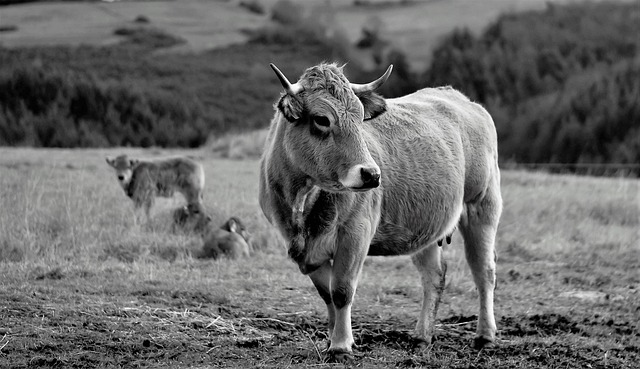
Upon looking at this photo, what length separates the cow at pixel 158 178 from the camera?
47.3 feet

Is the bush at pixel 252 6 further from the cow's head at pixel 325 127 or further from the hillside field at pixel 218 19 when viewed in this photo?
the cow's head at pixel 325 127

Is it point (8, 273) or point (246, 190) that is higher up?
point (8, 273)

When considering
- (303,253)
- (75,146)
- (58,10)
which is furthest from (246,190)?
(58,10)

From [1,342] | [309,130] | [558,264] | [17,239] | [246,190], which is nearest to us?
[309,130]

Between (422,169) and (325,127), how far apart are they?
1331 mm

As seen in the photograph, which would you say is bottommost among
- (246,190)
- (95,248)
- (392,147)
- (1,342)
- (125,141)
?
(125,141)

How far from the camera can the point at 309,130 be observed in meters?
5.84

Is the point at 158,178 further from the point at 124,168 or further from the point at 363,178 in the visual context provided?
the point at 363,178

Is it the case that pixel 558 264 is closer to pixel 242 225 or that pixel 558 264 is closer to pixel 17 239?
pixel 242 225

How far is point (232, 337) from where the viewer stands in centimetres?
706

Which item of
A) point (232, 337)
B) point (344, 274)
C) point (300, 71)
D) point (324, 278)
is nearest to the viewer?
point (344, 274)

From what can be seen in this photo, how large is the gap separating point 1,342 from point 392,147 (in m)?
3.43

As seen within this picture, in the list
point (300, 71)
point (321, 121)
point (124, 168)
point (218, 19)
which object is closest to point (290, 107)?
point (321, 121)

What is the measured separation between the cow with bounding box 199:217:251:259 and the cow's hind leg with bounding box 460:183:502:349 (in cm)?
425
